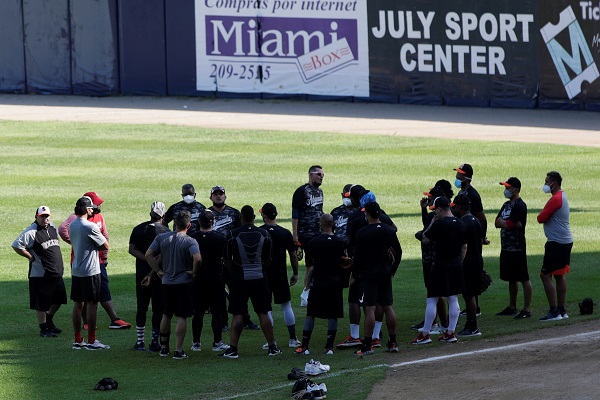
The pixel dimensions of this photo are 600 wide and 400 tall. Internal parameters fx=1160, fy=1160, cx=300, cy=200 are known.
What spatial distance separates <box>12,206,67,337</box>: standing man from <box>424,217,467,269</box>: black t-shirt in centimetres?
455

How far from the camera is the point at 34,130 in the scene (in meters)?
33.4

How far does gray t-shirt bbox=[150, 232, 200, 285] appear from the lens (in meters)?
12.6

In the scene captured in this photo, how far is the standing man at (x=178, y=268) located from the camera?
1259 cm

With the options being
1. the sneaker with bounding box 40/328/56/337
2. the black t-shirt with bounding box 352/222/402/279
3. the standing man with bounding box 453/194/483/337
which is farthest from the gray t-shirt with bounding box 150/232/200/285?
the standing man with bounding box 453/194/483/337

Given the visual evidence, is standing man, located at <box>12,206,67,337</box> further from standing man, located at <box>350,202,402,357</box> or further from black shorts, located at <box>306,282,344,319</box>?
standing man, located at <box>350,202,402,357</box>

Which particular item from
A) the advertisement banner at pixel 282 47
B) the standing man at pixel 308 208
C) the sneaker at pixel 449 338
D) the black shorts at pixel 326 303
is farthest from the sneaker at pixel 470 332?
the advertisement banner at pixel 282 47

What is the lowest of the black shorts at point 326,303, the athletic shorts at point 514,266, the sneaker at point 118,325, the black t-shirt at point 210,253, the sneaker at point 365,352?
the sneaker at point 365,352

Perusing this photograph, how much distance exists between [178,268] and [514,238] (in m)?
4.30

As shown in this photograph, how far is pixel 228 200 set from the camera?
2291 centimetres

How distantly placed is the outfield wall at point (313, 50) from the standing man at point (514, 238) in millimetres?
21113

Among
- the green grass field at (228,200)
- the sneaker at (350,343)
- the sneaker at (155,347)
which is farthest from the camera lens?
the sneaker at (155,347)

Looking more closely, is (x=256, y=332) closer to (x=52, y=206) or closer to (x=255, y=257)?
(x=255, y=257)

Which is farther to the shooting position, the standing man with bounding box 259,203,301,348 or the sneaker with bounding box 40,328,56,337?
the sneaker with bounding box 40,328,56,337

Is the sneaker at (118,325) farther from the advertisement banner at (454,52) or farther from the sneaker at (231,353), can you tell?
the advertisement banner at (454,52)
